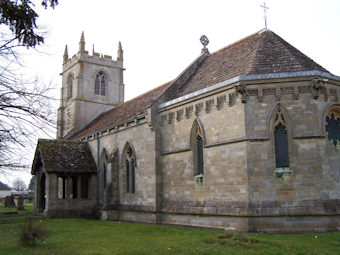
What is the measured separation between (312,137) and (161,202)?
909 centimetres

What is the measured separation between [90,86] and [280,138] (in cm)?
2711

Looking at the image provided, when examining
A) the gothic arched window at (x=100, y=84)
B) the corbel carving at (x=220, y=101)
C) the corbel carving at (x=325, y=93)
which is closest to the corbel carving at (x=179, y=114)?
the corbel carving at (x=220, y=101)

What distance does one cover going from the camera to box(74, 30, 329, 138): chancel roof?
57.1 feet

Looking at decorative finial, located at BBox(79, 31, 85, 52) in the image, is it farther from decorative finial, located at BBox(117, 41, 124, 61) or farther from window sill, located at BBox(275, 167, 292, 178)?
window sill, located at BBox(275, 167, 292, 178)

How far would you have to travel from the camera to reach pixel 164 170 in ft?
69.5

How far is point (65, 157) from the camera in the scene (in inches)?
1115

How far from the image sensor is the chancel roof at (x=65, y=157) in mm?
27219

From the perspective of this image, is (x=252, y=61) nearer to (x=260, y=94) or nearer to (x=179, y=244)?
(x=260, y=94)

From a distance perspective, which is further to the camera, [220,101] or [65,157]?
[65,157]

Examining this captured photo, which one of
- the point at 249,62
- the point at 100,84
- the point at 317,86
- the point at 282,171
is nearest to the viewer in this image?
the point at 282,171

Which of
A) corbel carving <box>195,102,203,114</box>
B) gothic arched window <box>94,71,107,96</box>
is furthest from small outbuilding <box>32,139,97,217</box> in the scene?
corbel carving <box>195,102,203,114</box>

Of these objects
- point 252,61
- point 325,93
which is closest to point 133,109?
point 252,61

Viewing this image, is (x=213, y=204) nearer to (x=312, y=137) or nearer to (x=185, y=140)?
(x=185, y=140)

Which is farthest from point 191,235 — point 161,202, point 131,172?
point 131,172
